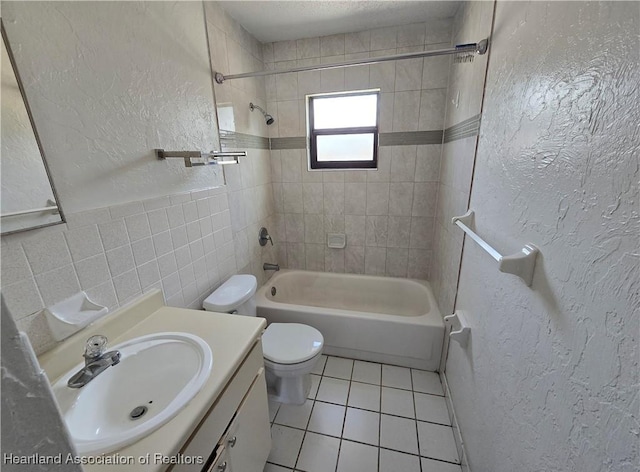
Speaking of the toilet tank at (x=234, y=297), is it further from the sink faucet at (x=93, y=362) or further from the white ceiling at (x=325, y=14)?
the white ceiling at (x=325, y=14)

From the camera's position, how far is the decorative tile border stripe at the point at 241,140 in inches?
67.7

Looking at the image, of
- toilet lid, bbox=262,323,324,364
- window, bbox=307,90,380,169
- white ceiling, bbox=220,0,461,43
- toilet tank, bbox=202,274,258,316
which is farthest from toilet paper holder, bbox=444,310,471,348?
white ceiling, bbox=220,0,461,43

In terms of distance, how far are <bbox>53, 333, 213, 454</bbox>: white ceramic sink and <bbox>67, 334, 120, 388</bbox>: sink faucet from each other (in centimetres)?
1

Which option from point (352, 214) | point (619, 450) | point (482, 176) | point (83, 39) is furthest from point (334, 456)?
point (83, 39)

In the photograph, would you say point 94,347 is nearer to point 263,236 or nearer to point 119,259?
point 119,259

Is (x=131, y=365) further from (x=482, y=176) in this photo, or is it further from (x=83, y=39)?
(x=482, y=176)

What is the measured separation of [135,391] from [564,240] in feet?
4.29

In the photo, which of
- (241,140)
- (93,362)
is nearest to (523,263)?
(93,362)

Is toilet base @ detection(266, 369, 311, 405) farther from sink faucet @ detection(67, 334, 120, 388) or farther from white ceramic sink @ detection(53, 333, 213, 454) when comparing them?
sink faucet @ detection(67, 334, 120, 388)

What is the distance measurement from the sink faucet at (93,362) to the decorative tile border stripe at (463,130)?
1771mm

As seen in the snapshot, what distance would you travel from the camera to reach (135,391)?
0.86m

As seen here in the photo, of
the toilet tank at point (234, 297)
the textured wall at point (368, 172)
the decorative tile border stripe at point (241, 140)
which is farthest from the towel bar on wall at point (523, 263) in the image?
the decorative tile border stripe at point (241, 140)

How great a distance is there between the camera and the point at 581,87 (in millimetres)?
604

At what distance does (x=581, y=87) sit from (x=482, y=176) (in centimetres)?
63
